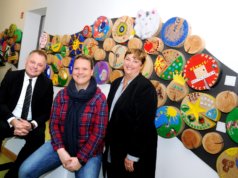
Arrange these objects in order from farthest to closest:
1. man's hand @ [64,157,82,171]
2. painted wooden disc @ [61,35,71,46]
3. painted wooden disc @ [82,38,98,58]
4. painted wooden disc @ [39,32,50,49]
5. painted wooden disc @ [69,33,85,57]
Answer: painted wooden disc @ [39,32,50,49]
painted wooden disc @ [61,35,71,46]
painted wooden disc @ [69,33,85,57]
painted wooden disc @ [82,38,98,58]
man's hand @ [64,157,82,171]

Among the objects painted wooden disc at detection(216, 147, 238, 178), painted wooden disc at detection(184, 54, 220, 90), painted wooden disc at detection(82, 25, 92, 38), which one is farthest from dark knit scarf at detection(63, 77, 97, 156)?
painted wooden disc at detection(82, 25, 92, 38)

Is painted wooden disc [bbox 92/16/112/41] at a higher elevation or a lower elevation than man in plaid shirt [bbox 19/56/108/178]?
higher

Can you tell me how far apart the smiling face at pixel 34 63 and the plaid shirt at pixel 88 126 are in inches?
20.4

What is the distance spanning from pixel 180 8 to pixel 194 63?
0.46 meters

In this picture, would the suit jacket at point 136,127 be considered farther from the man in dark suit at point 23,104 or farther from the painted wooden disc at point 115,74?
the man in dark suit at point 23,104

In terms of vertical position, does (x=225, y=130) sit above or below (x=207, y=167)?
above

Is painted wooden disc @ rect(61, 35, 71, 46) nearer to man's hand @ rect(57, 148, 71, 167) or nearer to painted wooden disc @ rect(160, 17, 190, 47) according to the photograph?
painted wooden disc @ rect(160, 17, 190, 47)

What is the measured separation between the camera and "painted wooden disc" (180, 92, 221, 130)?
5.43 ft

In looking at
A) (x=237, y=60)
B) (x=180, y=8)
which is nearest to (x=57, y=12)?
(x=180, y=8)

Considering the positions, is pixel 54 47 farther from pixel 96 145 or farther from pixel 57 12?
pixel 96 145

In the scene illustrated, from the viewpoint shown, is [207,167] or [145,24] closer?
[207,167]

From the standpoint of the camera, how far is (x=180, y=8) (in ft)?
6.18

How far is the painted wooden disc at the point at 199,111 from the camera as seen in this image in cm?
166

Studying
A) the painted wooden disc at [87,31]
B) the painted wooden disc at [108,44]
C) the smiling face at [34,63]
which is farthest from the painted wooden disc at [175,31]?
the smiling face at [34,63]
